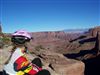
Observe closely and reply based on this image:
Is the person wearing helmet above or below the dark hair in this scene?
below

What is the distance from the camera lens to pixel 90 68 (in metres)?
72.2

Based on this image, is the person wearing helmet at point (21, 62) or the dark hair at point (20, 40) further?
the dark hair at point (20, 40)

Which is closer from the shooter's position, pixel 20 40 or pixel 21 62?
pixel 21 62

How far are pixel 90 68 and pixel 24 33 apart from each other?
69.5m

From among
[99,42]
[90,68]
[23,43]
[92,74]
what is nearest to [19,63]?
[23,43]

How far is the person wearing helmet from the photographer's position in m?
4.79

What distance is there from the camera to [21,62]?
15.6 feet

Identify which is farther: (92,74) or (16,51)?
(92,74)

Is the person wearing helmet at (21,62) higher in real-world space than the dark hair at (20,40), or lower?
lower

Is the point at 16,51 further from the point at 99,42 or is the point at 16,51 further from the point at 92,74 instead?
the point at 99,42

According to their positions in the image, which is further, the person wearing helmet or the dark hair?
the dark hair

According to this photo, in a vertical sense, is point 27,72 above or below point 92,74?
above

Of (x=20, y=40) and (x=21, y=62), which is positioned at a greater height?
(x=20, y=40)

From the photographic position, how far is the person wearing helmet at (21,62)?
15.7 ft
